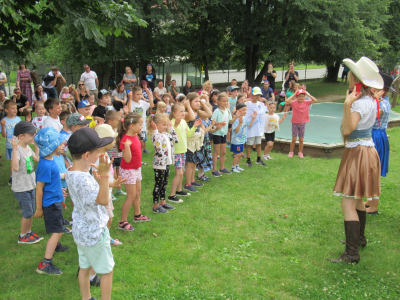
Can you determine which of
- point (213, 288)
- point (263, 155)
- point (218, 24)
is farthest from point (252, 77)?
point (213, 288)

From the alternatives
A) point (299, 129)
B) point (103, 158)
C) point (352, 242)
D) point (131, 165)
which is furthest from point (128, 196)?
point (299, 129)

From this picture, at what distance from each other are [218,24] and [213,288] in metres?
19.8

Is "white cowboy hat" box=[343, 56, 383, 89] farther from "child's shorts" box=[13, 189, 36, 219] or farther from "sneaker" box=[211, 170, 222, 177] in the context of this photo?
"child's shorts" box=[13, 189, 36, 219]

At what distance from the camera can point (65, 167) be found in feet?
17.9

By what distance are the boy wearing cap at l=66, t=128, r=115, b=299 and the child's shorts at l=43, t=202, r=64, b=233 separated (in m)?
1.23

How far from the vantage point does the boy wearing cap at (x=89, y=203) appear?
3.09 meters

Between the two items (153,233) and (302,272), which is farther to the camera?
(153,233)

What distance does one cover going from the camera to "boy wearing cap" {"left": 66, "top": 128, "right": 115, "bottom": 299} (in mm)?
3090

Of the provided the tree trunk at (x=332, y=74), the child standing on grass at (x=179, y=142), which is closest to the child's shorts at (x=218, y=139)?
the child standing on grass at (x=179, y=142)

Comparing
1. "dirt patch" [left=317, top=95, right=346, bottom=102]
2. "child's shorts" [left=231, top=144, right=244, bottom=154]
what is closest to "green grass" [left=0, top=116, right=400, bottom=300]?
"child's shorts" [left=231, top=144, right=244, bottom=154]

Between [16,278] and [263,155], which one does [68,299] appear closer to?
[16,278]

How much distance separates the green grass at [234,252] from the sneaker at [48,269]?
6 cm

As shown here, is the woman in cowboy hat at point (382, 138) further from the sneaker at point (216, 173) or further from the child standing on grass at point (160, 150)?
the child standing on grass at point (160, 150)

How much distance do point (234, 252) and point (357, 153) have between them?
80.8 inches
